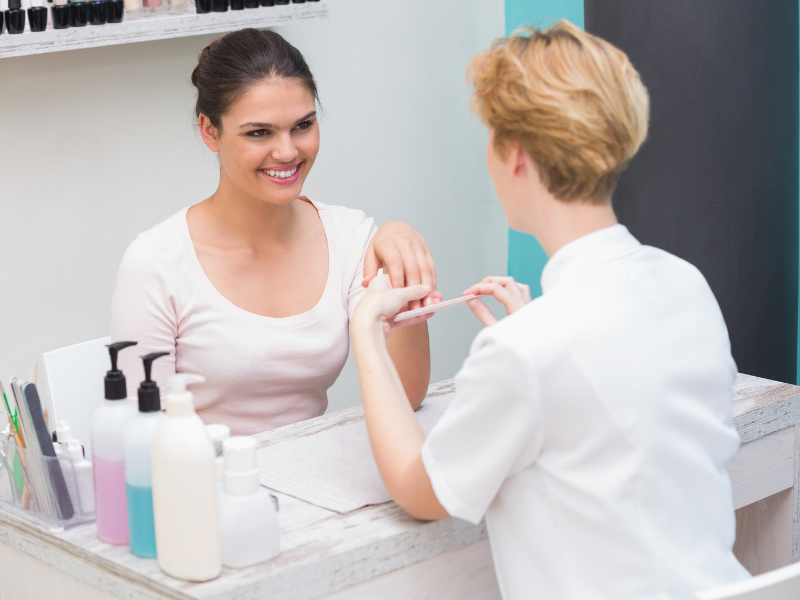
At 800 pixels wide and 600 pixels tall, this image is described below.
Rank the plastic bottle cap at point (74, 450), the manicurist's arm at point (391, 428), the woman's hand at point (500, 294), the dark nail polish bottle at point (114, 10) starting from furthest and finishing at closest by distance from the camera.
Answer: the dark nail polish bottle at point (114, 10) < the woman's hand at point (500, 294) < the plastic bottle cap at point (74, 450) < the manicurist's arm at point (391, 428)

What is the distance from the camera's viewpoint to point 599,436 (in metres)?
0.89

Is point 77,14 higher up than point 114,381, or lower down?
higher up

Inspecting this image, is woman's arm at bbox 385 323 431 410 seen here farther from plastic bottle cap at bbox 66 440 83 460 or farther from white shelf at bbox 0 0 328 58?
white shelf at bbox 0 0 328 58

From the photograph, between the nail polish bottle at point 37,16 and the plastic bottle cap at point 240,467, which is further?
the nail polish bottle at point 37,16

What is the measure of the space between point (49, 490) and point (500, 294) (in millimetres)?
606

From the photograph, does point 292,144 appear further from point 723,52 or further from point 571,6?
point 571,6

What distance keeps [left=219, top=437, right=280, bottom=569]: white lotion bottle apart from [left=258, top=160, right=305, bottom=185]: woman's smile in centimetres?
71

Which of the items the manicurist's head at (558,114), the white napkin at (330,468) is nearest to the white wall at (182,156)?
the white napkin at (330,468)

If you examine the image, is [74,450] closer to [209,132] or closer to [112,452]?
[112,452]

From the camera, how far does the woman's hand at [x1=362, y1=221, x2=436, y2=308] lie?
55.9 inches

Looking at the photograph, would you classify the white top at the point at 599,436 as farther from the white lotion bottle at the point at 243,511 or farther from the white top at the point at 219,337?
the white top at the point at 219,337

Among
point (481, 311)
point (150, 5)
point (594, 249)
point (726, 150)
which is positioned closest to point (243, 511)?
point (594, 249)

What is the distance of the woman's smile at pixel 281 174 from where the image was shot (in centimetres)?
156

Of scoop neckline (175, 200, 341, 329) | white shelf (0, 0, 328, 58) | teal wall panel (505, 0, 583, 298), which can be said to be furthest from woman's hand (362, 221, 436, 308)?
teal wall panel (505, 0, 583, 298)
